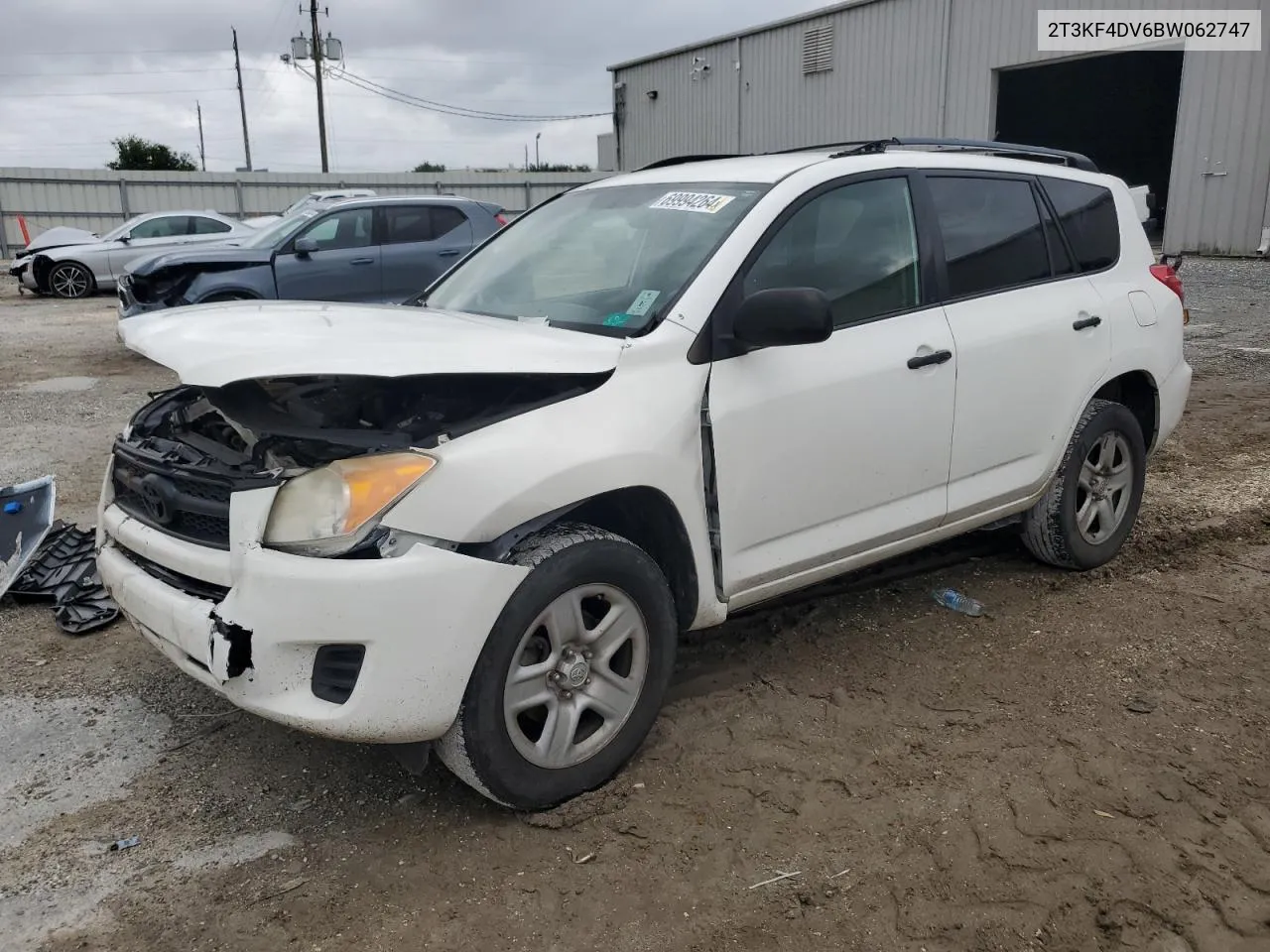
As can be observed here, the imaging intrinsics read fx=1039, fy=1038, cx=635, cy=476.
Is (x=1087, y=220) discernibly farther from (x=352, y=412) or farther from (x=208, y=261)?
(x=208, y=261)

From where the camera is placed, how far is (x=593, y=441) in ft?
9.37

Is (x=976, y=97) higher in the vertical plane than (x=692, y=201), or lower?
higher

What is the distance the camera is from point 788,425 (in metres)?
3.28

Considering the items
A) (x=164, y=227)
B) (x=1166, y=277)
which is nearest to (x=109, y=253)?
(x=164, y=227)

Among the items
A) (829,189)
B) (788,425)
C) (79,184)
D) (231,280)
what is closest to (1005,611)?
(788,425)

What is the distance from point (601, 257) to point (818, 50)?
73.3 ft

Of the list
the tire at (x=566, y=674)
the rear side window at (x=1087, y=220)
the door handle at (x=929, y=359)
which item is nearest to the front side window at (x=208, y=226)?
the rear side window at (x=1087, y=220)

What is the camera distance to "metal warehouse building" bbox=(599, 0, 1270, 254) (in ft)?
55.6

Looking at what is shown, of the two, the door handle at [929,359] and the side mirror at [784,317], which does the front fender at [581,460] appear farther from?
the door handle at [929,359]

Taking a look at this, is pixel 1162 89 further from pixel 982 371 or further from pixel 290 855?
A: pixel 290 855

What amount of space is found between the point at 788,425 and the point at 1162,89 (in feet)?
93.5

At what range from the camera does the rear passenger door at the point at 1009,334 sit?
3883 mm

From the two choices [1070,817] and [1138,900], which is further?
[1070,817]

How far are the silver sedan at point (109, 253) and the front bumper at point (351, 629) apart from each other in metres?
16.3
